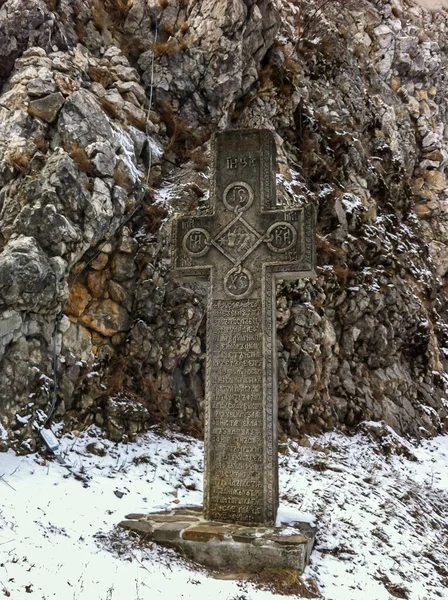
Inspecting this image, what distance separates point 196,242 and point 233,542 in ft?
11.3

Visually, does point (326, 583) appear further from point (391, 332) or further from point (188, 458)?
point (391, 332)

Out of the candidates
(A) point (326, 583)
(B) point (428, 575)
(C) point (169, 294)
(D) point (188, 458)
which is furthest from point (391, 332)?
(A) point (326, 583)

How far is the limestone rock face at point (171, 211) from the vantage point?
8070 millimetres

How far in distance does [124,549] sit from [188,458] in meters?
3.11

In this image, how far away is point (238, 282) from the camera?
629 cm

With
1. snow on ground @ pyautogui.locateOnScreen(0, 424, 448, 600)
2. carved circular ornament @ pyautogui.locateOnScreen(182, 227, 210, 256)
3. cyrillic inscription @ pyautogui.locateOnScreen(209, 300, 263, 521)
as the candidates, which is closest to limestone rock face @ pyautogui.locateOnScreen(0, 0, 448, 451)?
snow on ground @ pyautogui.locateOnScreen(0, 424, 448, 600)

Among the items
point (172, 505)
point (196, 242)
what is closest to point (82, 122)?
point (196, 242)

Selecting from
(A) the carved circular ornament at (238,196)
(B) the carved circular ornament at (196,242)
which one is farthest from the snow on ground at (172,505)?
(A) the carved circular ornament at (238,196)

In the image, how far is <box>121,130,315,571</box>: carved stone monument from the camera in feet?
18.6

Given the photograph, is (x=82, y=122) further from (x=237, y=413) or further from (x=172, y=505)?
(x=172, y=505)

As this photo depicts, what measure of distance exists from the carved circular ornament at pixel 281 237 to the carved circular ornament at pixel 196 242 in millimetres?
792

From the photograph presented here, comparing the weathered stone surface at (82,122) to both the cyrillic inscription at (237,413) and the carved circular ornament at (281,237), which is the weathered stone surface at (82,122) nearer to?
the carved circular ornament at (281,237)

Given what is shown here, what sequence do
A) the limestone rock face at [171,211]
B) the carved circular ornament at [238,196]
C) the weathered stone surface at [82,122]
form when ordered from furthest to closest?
the weathered stone surface at [82,122] < the limestone rock face at [171,211] < the carved circular ornament at [238,196]

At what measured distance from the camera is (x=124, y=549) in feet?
15.9
